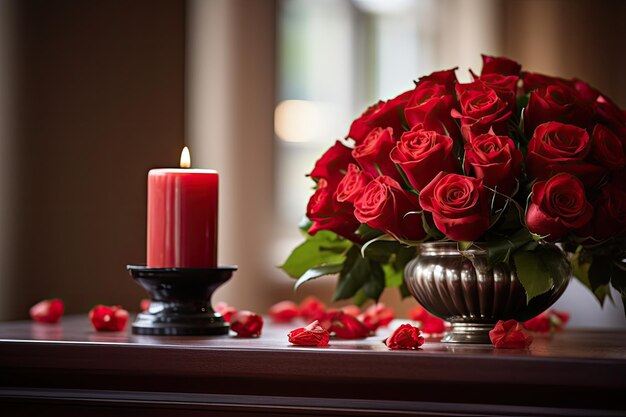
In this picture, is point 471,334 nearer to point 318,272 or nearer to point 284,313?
point 318,272

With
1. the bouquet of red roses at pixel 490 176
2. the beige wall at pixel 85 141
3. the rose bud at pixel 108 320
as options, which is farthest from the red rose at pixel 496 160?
the beige wall at pixel 85 141

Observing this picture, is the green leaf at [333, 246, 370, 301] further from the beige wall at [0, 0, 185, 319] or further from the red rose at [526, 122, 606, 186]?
the beige wall at [0, 0, 185, 319]

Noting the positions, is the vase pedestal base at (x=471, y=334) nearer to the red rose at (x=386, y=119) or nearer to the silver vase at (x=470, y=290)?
the silver vase at (x=470, y=290)

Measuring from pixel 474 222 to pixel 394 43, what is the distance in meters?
2.42

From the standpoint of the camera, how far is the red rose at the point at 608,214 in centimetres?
76

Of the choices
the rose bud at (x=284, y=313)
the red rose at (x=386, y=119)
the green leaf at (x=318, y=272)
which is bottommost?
the rose bud at (x=284, y=313)

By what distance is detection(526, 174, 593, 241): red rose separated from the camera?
0.72m

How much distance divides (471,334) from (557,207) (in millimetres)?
142

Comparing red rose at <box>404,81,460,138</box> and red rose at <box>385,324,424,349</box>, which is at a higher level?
red rose at <box>404,81,460,138</box>

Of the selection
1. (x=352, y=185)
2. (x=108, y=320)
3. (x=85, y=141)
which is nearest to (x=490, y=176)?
(x=352, y=185)

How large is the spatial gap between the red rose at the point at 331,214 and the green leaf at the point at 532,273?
17cm

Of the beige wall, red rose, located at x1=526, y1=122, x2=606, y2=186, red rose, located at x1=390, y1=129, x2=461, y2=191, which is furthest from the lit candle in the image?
the beige wall

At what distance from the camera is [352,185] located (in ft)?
2.66

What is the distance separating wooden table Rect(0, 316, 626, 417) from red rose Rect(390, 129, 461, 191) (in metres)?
0.14
